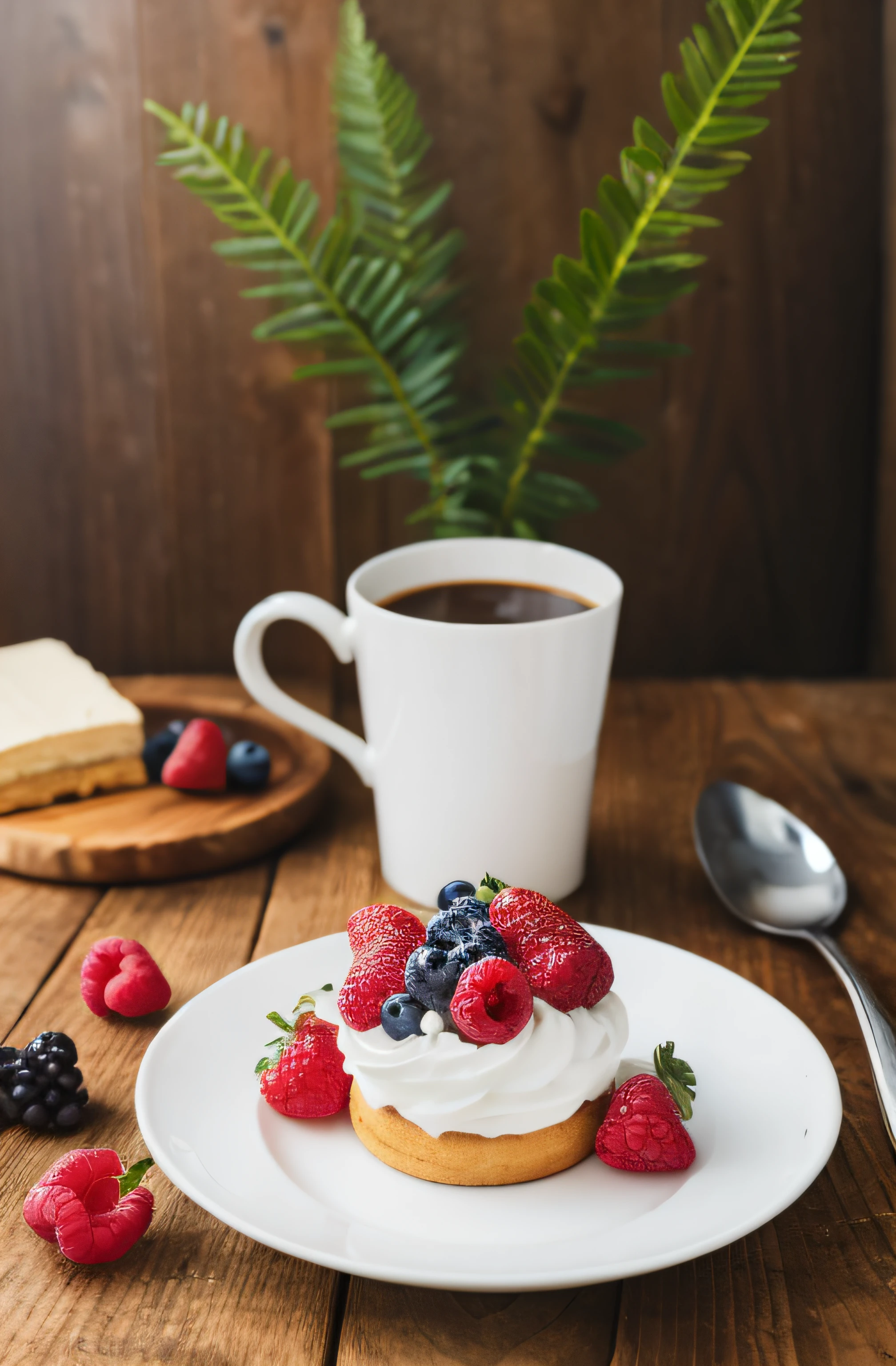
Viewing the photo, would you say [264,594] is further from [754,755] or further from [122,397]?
[754,755]

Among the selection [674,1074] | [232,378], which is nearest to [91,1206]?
[674,1074]

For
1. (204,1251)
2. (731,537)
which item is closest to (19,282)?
(731,537)

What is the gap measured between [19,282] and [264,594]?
0.43m

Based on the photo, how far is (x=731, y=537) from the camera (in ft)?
4.54

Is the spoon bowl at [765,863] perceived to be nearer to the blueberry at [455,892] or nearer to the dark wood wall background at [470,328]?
the blueberry at [455,892]

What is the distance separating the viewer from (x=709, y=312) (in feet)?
4.25

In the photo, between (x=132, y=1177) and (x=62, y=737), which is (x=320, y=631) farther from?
(x=132, y=1177)

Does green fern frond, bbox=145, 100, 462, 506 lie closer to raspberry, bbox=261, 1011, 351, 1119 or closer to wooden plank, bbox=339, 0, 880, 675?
wooden plank, bbox=339, 0, 880, 675

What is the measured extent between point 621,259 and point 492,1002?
720 mm

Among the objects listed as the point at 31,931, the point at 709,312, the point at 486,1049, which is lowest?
the point at 31,931

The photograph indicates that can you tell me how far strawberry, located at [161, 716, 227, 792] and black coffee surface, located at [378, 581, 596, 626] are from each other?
223 millimetres

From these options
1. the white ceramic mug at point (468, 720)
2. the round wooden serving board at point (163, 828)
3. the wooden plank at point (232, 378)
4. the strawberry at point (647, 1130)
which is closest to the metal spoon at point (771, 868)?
the white ceramic mug at point (468, 720)

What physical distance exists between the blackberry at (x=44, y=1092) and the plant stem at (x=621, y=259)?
0.72 meters

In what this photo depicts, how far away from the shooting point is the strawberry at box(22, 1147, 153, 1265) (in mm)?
541
